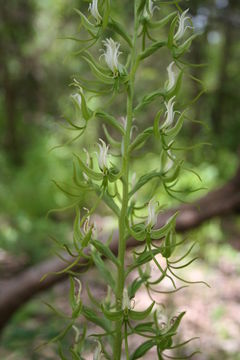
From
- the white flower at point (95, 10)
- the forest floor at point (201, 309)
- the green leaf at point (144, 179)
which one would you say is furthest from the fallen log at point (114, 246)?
the white flower at point (95, 10)

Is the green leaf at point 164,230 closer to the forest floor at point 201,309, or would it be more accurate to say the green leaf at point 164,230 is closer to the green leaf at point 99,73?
the green leaf at point 99,73

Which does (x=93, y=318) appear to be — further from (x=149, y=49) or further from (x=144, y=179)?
(x=149, y=49)

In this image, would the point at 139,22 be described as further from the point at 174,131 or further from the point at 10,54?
the point at 10,54

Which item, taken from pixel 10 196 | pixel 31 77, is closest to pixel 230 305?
pixel 10 196

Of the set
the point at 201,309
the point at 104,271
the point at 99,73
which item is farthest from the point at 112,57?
the point at 201,309

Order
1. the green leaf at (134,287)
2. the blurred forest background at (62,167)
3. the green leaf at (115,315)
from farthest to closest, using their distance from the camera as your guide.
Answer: the blurred forest background at (62,167) → the green leaf at (134,287) → the green leaf at (115,315)

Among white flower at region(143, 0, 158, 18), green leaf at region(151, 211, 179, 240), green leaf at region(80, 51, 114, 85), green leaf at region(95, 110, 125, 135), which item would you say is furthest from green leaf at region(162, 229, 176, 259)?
white flower at region(143, 0, 158, 18)
